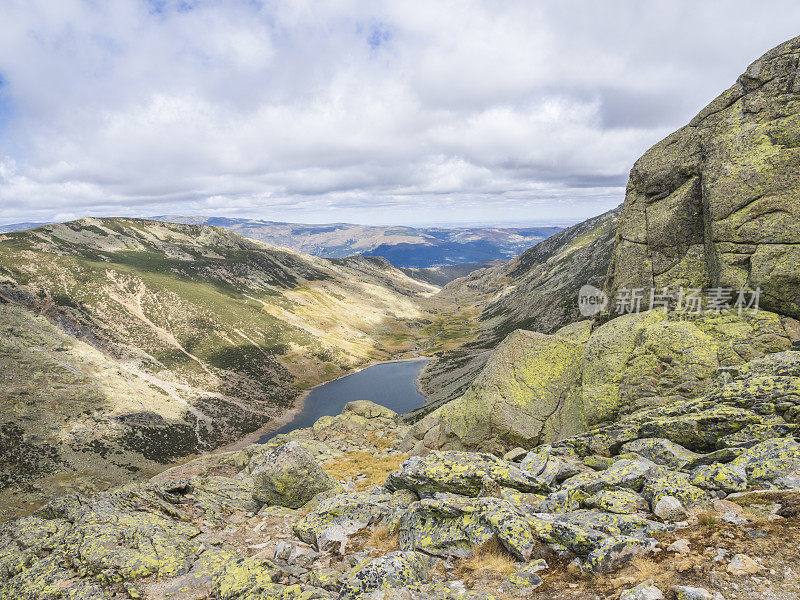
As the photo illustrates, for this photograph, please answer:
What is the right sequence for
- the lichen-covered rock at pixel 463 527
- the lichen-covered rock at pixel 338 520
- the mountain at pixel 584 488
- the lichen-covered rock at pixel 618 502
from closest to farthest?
the mountain at pixel 584 488
the lichen-covered rock at pixel 463 527
the lichen-covered rock at pixel 618 502
the lichen-covered rock at pixel 338 520

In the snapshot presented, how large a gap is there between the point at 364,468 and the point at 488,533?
3336cm

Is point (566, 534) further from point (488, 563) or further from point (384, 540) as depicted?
point (384, 540)

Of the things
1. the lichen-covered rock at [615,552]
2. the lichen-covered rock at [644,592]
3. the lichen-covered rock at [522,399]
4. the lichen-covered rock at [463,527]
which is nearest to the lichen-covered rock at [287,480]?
the lichen-covered rock at [463,527]

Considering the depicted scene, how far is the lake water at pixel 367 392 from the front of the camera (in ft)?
419

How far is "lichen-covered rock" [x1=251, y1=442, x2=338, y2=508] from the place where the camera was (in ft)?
83.6

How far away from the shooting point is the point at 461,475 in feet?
58.6

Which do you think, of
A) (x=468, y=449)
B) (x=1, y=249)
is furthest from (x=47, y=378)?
(x=468, y=449)

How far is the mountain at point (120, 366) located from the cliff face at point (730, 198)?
110 metres

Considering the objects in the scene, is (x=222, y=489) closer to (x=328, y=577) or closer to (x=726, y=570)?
(x=328, y=577)

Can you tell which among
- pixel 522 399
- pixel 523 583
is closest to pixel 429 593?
pixel 523 583

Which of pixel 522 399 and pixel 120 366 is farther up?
pixel 522 399

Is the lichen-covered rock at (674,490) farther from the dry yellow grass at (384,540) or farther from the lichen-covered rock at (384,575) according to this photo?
the dry yellow grass at (384,540)

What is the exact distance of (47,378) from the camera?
99.0 meters

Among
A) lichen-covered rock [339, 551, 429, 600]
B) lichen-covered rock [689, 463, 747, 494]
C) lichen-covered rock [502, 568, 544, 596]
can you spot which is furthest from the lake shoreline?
lichen-covered rock [689, 463, 747, 494]
